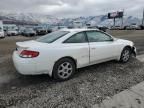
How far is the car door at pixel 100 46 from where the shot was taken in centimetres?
470

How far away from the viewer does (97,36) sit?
5039 mm

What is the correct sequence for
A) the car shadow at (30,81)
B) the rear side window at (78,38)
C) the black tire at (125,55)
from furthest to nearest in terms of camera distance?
the black tire at (125,55) → the rear side window at (78,38) → the car shadow at (30,81)

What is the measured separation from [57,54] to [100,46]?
155cm

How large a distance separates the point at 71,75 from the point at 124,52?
241cm

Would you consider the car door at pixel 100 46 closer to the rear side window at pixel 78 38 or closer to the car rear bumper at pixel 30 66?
the rear side window at pixel 78 38

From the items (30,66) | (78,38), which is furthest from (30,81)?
(78,38)

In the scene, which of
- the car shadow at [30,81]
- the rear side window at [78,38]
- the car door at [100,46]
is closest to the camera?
the car shadow at [30,81]

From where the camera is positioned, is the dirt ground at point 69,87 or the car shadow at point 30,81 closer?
the dirt ground at point 69,87

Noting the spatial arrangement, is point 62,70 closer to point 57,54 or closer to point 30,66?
point 57,54

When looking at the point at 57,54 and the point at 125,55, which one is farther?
the point at 125,55

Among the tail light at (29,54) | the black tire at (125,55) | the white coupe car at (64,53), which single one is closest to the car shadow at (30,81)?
the white coupe car at (64,53)

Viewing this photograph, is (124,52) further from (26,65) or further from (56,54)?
(26,65)

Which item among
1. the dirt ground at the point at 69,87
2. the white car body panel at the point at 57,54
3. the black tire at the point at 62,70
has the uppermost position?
the white car body panel at the point at 57,54

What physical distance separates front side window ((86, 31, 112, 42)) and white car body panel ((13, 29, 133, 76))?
155 millimetres
